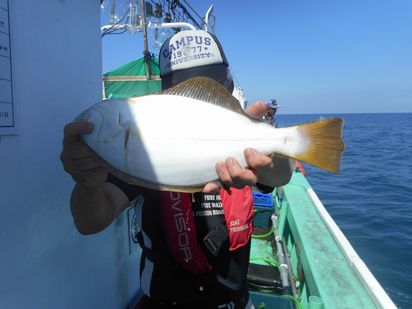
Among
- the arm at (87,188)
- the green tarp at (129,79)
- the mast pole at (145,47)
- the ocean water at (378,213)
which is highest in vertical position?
the mast pole at (145,47)

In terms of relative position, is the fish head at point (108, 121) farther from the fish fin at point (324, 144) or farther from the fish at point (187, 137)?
the fish fin at point (324, 144)

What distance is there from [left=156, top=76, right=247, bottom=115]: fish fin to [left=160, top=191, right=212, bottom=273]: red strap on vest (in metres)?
0.65

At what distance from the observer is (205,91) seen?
1300 mm

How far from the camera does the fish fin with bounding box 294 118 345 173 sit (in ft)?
4.02

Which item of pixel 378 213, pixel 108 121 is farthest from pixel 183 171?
pixel 378 213

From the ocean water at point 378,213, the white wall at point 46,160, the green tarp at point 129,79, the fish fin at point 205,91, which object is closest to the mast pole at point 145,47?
the green tarp at point 129,79

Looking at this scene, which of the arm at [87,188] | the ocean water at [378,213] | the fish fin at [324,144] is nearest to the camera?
the arm at [87,188]

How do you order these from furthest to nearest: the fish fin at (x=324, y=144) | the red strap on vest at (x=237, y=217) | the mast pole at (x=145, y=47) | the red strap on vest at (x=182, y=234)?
the mast pole at (x=145, y=47)
the red strap on vest at (x=237, y=217)
the red strap on vest at (x=182, y=234)
the fish fin at (x=324, y=144)

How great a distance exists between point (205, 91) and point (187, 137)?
0.24m

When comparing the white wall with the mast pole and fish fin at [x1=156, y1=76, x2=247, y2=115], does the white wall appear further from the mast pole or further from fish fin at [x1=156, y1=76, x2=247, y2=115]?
the mast pole

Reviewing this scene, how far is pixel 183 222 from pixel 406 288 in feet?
19.9

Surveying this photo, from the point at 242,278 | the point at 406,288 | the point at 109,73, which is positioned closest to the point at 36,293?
the point at 242,278

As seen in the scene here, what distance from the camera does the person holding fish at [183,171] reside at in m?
1.16

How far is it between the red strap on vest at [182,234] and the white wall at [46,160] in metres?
0.52
